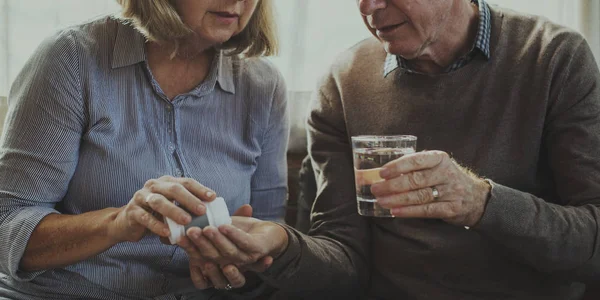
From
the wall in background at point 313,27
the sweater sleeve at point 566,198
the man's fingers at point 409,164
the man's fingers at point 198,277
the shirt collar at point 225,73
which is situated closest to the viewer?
the man's fingers at point 409,164

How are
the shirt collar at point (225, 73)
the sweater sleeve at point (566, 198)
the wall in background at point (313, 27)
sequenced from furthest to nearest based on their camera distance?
the wall in background at point (313, 27) < the shirt collar at point (225, 73) < the sweater sleeve at point (566, 198)

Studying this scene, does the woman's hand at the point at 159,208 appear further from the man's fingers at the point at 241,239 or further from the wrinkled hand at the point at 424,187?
the wrinkled hand at the point at 424,187

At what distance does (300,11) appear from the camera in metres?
2.24

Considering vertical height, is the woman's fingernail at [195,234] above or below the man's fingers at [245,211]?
above

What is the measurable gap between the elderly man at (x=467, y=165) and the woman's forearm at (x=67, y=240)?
0.84ft

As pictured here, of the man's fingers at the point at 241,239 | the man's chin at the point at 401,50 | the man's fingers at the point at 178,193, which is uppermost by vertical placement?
the man's chin at the point at 401,50

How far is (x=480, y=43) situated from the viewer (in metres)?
1.75

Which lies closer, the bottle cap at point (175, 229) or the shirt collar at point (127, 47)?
the bottle cap at point (175, 229)

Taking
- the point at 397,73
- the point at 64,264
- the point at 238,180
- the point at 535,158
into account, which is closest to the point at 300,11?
the point at 397,73

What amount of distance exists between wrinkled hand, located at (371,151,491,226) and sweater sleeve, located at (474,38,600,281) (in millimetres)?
91

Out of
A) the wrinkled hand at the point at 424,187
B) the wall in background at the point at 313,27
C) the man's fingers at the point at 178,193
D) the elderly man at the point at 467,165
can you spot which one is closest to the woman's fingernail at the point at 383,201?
the wrinkled hand at the point at 424,187

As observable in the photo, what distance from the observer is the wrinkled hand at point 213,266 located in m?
1.45

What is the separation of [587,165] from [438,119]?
14.2 inches

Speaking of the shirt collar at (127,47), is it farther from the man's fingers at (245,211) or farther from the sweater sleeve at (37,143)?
the man's fingers at (245,211)
